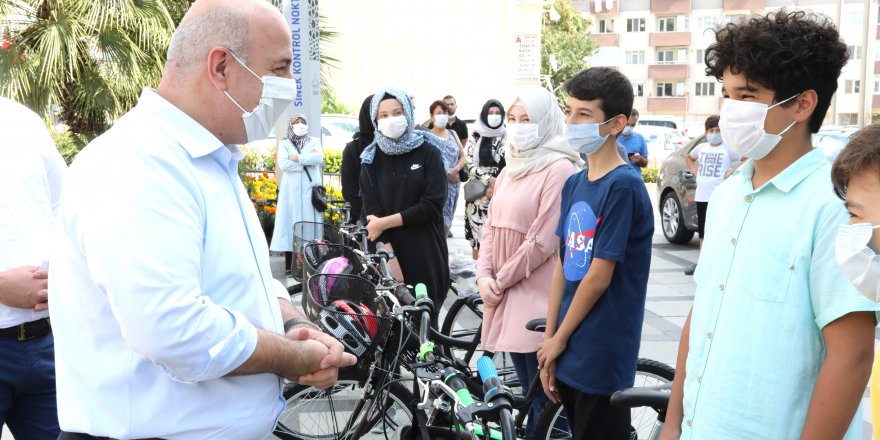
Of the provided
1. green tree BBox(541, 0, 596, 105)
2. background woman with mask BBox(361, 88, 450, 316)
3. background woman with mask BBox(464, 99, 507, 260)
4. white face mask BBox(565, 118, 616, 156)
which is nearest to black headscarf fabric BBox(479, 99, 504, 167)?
background woman with mask BBox(464, 99, 507, 260)

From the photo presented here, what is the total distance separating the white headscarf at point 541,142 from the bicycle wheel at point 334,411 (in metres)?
1.22

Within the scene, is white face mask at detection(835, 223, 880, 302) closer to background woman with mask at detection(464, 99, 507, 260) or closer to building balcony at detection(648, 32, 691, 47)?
background woman with mask at detection(464, 99, 507, 260)

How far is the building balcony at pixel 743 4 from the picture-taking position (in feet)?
181

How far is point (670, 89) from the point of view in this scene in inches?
2357

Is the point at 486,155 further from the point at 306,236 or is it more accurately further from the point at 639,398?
the point at 639,398

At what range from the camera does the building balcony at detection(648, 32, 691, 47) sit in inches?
2293

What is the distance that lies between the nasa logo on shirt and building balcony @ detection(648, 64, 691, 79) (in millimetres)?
58985

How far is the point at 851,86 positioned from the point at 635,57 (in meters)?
15.5

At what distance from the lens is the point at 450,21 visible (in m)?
35.0

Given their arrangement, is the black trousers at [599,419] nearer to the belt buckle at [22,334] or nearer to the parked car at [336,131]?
the belt buckle at [22,334]

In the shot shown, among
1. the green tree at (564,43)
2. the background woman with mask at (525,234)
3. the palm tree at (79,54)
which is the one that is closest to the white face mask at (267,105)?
the background woman with mask at (525,234)

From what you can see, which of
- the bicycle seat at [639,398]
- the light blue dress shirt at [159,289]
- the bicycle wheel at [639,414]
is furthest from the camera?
the bicycle wheel at [639,414]

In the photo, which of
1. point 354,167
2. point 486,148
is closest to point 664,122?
point 486,148

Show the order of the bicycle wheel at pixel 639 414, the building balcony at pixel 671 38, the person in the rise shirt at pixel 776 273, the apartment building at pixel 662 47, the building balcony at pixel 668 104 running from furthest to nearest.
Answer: the building balcony at pixel 668 104
the building balcony at pixel 671 38
the apartment building at pixel 662 47
the bicycle wheel at pixel 639 414
the person in the rise shirt at pixel 776 273
